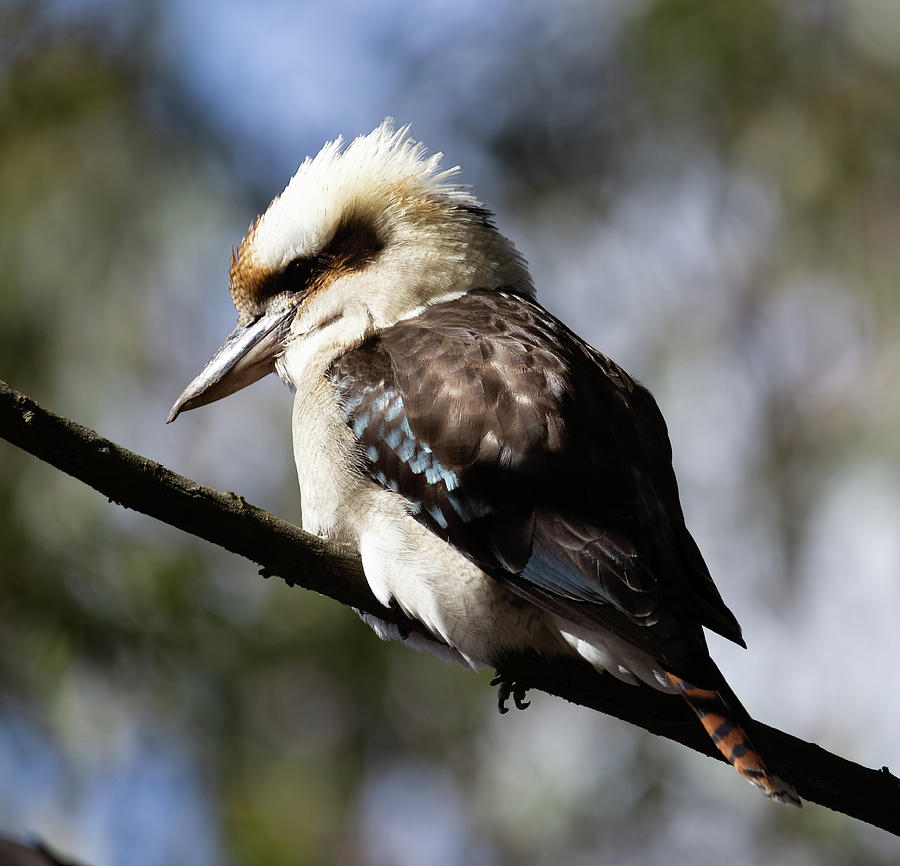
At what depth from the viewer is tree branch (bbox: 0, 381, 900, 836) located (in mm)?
1833

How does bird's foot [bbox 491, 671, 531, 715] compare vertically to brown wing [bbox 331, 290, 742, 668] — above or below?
below

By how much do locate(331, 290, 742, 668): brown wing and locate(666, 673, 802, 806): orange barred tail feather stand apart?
7 cm

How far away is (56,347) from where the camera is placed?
210 inches

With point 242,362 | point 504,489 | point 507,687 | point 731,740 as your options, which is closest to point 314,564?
point 504,489

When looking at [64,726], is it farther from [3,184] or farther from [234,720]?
[3,184]

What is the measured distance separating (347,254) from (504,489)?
108 cm

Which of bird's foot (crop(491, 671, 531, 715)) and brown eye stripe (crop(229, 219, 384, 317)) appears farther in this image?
brown eye stripe (crop(229, 219, 384, 317))

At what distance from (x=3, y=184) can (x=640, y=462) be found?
161 inches

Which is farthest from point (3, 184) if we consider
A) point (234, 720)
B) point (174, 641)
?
point (234, 720)

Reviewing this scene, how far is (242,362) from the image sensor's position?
3.14 metres

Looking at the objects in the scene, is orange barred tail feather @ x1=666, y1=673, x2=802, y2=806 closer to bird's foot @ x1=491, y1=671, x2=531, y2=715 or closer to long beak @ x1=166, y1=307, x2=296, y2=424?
bird's foot @ x1=491, y1=671, x2=531, y2=715

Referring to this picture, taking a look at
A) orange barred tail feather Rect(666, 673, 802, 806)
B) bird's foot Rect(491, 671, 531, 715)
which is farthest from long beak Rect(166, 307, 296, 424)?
orange barred tail feather Rect(666, 673, 802, 806)

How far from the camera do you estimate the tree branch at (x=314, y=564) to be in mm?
1833

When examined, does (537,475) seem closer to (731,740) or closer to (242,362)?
(731,740)
